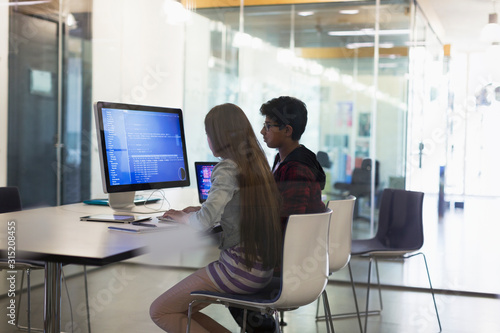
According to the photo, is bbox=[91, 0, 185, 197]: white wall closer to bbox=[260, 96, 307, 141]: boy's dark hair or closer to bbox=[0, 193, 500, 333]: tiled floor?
bbox=[0, 193, 500, 333]: tiled floor

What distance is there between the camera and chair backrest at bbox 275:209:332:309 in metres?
2.28

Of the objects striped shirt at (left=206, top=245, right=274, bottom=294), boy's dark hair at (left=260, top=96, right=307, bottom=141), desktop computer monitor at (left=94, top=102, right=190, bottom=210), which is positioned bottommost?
striped shirt at (left=206, top=245, right=274, bottom=294)

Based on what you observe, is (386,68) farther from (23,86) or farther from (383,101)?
(23,86)

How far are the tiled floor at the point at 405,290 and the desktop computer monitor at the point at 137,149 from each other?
1.13 metres

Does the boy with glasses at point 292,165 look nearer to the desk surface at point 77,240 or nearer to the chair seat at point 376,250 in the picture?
the desk surface at point 77,240

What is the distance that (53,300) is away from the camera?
2.13m

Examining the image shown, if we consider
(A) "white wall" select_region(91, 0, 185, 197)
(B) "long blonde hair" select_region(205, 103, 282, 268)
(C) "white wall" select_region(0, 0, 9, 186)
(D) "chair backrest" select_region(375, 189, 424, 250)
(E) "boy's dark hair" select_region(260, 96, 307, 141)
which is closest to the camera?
(B) "long blonde hair" select_region(205, 103, 282, 268)

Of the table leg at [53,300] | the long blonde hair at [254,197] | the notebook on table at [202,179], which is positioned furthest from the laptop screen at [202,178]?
the table leg at [53,300]

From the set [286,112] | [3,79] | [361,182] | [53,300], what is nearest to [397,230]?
[361,182]

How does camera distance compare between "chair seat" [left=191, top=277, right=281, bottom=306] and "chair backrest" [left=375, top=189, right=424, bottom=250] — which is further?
"chair backrest" [left=375, top=189, right=424, bottom=250]

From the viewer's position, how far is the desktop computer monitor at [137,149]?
268 centimetres

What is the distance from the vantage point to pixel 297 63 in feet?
16.7

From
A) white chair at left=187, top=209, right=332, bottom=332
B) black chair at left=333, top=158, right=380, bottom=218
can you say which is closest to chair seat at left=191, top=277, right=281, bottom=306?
white chair at left=187, top=209, right=332, bottom=332

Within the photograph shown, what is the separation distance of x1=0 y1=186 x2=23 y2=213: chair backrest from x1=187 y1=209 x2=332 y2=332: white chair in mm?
1520
